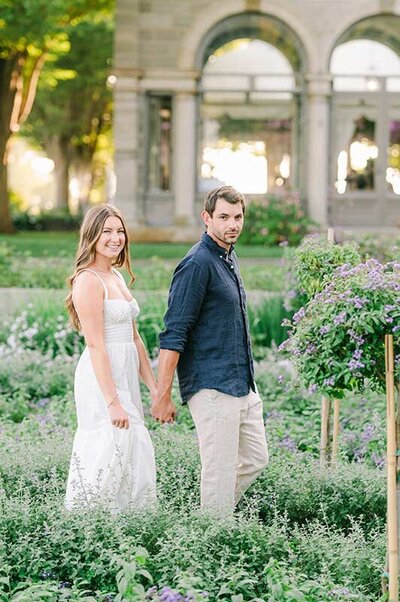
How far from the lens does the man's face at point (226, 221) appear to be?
535 centimetres

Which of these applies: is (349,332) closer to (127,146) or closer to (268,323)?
(268,323)

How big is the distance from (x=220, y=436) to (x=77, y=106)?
129 ft

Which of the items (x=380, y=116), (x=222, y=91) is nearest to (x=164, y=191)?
(x=222, y=91)

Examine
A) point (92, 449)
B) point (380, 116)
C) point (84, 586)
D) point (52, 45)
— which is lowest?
point (84, 586)

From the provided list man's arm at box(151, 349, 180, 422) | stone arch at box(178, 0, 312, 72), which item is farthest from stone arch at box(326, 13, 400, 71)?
man's arm at box(151, 349, 180, 422)

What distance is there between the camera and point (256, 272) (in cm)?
1452

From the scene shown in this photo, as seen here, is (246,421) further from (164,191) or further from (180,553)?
(164,191)

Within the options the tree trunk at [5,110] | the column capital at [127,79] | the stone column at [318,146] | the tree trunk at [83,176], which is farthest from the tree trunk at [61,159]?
the stone column at [318,146]

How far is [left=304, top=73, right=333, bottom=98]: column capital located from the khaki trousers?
674 inches

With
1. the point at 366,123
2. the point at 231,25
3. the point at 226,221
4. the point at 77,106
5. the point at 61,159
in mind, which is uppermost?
the point at 231,25

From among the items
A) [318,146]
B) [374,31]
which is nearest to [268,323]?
[318,146]

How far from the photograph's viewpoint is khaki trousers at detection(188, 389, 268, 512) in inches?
213

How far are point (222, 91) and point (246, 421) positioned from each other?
1796 cm

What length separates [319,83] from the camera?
22016mm
